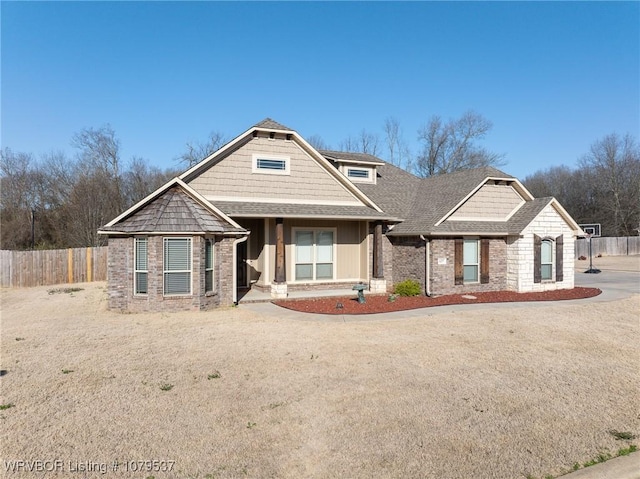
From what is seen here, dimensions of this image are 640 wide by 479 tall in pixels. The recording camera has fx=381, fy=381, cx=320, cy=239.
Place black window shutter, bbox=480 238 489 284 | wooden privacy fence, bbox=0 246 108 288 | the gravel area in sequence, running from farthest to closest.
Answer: wooden privacy fence, bbox=0 246 108 288 < black window shutter, bbox=480 238 489 284 < the gravel area

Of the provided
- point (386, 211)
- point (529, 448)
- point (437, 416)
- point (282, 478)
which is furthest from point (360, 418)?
point (386, 211)

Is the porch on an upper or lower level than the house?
lower

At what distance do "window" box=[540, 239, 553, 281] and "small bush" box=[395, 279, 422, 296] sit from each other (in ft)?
18.7

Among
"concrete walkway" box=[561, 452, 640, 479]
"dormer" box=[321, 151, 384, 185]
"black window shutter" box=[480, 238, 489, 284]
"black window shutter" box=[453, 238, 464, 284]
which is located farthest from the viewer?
"dormer" box=[321, 151, 384, 185]

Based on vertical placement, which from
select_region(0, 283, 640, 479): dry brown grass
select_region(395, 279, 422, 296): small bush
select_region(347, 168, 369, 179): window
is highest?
select_region(347, 168, 369, 179): window

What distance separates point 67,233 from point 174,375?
3263 centimetres

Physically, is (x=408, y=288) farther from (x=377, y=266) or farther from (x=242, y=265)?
(x=242, y=265)

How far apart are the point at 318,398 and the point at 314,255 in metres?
10.7

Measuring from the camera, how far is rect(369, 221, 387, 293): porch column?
15.8m

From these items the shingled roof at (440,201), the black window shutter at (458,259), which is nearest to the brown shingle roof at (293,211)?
the shingled roof at (440,201)

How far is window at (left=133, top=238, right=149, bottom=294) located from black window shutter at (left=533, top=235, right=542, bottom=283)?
49.2 ft

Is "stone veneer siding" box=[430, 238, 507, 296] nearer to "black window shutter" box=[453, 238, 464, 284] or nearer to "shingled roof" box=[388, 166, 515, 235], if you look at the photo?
"black window shutter" box=[453, 238, 464, 284]

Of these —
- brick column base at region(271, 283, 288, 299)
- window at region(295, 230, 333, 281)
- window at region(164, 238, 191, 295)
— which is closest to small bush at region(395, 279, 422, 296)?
window at region(295, 230, 333, 281)

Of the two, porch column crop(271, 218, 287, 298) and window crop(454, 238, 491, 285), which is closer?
porch column crop(271, 218, 287, 298)
